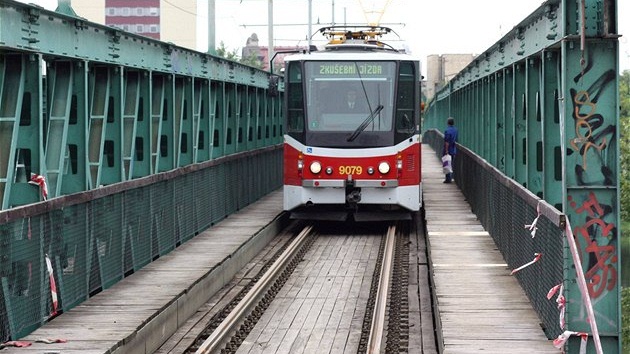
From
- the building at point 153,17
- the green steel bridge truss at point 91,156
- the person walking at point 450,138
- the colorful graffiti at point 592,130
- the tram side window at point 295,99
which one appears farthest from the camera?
the building at point 153,17

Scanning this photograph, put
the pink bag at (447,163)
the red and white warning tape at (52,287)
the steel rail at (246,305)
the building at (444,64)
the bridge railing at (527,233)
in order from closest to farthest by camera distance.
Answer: the bridge railing at (527,233) → the red and white warning tape at (52,287) → the steel rail at (246,305) → the pink bag at (447,163) → the building at (444,64)

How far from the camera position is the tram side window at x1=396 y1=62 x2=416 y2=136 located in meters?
22.9

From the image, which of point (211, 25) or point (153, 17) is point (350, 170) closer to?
point (211, 25)

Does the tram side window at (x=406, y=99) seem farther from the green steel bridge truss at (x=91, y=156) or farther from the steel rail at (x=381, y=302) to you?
the green steel bridge truss at (x=91, y=156)

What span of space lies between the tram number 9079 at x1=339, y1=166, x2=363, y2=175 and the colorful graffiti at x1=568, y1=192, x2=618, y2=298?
40.2 ft

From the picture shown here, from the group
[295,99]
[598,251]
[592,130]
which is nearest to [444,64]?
[295,99]

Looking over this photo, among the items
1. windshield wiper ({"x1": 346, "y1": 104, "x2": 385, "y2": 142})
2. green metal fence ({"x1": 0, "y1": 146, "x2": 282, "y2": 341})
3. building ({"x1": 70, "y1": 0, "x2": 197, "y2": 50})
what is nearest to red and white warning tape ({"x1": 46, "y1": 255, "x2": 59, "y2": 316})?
green metal fence ({"x1": 0, "y1": 146, "x2": 282, "y2": 341})

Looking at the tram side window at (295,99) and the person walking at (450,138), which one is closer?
the tram side window at (295,99)

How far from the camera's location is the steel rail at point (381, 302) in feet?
43.3

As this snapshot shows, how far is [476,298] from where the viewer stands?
45.3 ft

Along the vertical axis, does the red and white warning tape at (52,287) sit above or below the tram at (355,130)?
below

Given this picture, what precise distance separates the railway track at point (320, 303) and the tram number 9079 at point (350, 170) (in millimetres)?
1283

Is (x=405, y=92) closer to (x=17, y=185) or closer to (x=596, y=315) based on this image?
(x=17, y=185)

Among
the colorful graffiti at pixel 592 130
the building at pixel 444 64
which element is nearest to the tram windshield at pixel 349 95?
the colorful graffiti at pixel 592 130
